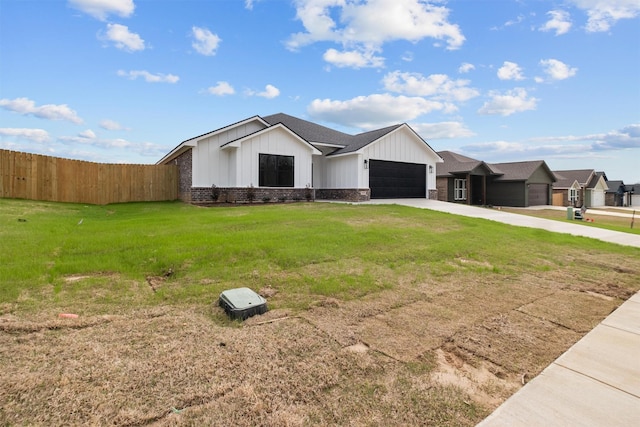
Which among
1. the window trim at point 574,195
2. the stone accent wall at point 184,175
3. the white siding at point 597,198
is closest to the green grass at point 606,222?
the window trim at point 574,195

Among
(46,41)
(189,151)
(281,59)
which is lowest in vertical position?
(189,151)

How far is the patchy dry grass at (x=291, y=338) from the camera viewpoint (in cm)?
223

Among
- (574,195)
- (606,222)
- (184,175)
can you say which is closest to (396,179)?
(184,175)

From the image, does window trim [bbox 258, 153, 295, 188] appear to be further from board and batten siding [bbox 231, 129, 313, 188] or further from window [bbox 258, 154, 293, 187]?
board and batten siding [bbox 231, 129, 313, 188]

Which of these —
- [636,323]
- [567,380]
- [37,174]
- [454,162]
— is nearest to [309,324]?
[567,380]

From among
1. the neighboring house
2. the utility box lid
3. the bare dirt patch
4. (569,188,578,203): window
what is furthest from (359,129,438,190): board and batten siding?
the neighboring house

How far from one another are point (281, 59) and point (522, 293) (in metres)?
17.7

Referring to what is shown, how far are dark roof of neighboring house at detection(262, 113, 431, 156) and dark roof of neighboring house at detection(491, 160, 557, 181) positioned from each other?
13.8 meters

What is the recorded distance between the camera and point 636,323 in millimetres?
4031

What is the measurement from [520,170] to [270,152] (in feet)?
84.8

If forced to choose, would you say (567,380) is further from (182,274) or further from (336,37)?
(336,37)

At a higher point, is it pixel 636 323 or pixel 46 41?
pixel 46 41

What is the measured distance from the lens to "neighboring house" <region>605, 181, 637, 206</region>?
158ft

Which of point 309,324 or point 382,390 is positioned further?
point 309,324
